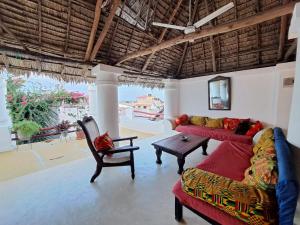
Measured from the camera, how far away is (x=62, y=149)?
14.8 ft

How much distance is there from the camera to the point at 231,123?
480cm

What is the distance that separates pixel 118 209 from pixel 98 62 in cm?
319

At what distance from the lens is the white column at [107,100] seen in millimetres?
3902

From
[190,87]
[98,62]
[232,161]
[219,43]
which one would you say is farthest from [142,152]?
[219,43]

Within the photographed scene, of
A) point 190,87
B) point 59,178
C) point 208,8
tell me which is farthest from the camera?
point 190,87

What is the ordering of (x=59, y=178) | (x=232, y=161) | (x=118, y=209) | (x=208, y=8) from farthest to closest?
(x=208, y=8) < (x=59, y=178) < (x=232, y=161) < (x=118, y=209)

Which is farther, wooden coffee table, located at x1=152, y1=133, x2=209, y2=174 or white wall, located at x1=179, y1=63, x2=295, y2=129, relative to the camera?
white wall, located at x1=179, y1=63, x2=295, y2=129

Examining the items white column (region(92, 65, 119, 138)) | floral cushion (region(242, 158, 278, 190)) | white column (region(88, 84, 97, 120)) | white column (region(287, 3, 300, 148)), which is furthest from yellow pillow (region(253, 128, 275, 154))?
white column (region(88, 84, 97, 120))

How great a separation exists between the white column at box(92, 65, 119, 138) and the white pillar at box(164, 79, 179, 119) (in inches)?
107

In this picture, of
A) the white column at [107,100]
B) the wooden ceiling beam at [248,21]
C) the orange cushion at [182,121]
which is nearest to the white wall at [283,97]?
the wooden ceiling beam at [248,21]

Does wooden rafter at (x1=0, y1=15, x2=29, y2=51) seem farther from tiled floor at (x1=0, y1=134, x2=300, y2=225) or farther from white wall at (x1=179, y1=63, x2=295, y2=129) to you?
white wall at (x1=179, y1=63, x2=295, y2=129)

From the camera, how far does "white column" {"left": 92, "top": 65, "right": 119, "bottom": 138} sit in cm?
390

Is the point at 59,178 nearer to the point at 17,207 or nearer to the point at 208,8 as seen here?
the point at 17,207

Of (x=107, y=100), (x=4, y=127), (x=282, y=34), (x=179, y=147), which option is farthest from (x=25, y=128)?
Result: (x=282, y=34)
